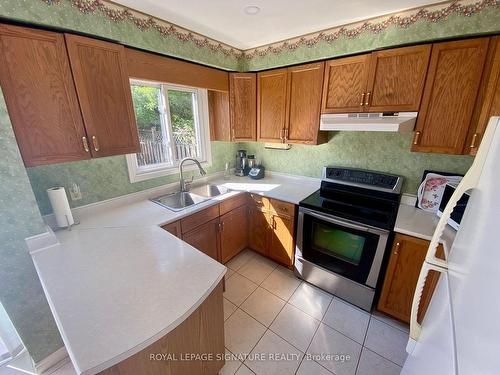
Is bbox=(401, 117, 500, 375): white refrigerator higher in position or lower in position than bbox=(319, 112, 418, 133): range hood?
lower

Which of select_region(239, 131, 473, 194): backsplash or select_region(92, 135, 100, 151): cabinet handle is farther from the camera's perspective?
select_region(239, 131, 473, 194): backsplash

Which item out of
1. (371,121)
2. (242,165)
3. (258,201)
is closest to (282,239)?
(258,201)

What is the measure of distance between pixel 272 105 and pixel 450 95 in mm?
1495

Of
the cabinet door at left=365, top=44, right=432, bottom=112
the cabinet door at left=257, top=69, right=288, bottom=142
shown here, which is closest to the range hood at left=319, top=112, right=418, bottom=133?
the cabinet door at left=365, top=44, right=432, bottom=112

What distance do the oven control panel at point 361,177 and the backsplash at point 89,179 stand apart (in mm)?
1899

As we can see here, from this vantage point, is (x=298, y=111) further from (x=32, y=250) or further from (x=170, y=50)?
(x=32, y=250)

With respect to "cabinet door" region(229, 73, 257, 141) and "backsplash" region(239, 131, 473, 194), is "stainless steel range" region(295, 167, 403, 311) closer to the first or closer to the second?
"backsplash" region(239, 131, 473, 194)

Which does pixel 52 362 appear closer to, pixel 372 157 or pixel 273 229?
pixel 273 229

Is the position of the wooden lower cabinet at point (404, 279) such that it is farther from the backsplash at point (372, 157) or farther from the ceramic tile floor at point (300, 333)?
the backsplash at point (372, 157)

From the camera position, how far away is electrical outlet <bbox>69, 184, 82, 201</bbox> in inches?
66.2

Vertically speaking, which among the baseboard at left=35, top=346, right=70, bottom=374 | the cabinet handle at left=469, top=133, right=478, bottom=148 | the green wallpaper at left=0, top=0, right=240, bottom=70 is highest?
the green wallpaper at left=0, top=0, right=240, bottom=70

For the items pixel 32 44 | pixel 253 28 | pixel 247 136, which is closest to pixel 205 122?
pixel 247 136

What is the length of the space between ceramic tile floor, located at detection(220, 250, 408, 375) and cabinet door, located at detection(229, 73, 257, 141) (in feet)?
5.63

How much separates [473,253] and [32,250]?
6.76 ft
